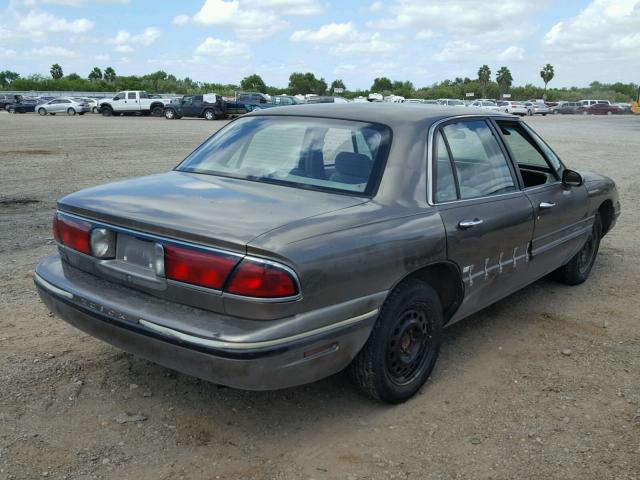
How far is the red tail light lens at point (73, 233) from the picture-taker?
3.25 meters

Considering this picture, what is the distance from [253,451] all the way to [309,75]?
10702 centimetres

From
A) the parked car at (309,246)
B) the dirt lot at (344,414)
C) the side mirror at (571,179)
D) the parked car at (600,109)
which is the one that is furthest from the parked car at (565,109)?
the parked car at (309,246)

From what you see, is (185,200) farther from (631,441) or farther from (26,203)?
(26,203)

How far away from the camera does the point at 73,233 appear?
10.9ft

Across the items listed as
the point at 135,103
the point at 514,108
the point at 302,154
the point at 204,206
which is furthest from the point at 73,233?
the point at 514,108

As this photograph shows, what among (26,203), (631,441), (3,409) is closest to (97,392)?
(3,409)

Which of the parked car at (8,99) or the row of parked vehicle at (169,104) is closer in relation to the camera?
the row of parked vehicle at (169,104)

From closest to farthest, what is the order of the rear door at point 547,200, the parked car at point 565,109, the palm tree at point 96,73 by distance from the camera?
the rear door at point 547,200, the parked car at point 565,109, the palm tree at point 96,73

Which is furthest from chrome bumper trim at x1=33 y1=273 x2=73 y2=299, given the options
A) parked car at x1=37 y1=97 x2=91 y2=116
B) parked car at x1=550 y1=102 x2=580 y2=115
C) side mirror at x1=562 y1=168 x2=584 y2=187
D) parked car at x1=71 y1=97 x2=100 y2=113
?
parked car at x1=550 y1=102 x2=580 y2=115

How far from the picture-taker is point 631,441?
10.4 ft

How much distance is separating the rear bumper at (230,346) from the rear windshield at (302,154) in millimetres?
843

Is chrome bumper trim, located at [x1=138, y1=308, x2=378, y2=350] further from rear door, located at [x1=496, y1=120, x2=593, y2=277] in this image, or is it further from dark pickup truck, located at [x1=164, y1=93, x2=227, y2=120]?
dark pickup truck, located at [x1=164, y1=93, x2=227, y2=120]

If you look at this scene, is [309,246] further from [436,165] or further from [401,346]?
[436,165]

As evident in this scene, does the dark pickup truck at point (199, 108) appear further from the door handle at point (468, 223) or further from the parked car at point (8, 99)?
the door handle at point (468, 223)
